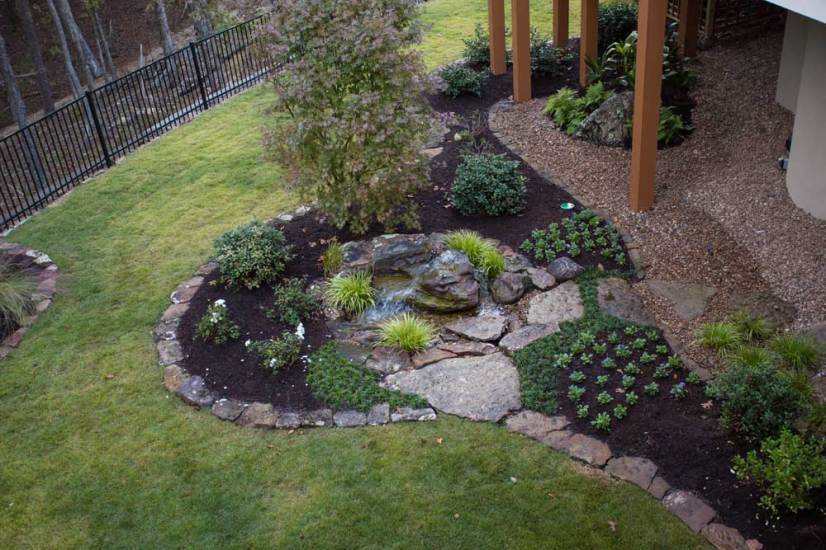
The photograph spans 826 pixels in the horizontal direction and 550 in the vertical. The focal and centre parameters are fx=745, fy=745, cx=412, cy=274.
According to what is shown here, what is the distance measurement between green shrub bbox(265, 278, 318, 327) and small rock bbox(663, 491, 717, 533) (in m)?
3.39

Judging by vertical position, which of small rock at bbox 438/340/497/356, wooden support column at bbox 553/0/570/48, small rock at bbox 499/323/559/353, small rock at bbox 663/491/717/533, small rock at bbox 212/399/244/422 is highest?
wooden support column at bbox 553/0/570/48

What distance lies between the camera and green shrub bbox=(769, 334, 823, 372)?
218 inches

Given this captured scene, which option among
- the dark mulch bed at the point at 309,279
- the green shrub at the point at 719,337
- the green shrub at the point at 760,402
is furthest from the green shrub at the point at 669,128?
the green shrub at the point at 760,402

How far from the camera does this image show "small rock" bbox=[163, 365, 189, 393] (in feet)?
20.0

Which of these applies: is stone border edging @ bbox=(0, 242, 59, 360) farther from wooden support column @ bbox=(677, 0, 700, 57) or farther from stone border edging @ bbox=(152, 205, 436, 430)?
wooden support column @ bbox=(677, 0, 700, 57)

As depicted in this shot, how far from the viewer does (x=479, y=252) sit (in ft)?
23.1

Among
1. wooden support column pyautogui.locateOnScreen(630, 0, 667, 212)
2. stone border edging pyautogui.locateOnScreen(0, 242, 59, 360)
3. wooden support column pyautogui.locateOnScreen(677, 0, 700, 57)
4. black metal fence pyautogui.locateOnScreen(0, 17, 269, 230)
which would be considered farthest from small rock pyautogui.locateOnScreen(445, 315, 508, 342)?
wooden support column pyautogui.locateOnScreen(677, 0, 700, 57)

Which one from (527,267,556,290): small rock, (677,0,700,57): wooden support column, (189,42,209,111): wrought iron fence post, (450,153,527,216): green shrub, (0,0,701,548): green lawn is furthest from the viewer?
(189,42,209,111): wrought iron fence post

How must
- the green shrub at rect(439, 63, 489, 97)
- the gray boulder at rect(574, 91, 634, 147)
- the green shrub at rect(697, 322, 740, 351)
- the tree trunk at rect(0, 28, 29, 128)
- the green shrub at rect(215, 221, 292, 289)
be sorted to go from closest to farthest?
the green shrub at rect(697, 322, 740, 351)
the green shrub at rect(215, 221, 292, 289)
the gray boulder at rect(574, 91, 634, 147)
the green shrub at rect(439, 63, 489, 97)
the tree trunk at rect(0, 28, 29, 128)

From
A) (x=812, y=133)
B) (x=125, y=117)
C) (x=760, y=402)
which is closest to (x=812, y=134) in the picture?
(x=812, y=133)

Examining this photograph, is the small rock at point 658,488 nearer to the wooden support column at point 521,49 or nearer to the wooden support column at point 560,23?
the wooden support column at point 521,49

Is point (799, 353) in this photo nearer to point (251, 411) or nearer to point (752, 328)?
point (752, 328)

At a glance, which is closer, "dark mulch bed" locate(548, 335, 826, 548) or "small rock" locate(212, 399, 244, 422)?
"dark mulch bed" locate(548, 335, 826, 548)

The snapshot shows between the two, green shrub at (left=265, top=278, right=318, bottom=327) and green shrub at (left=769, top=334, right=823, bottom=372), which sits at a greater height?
green shrub at (left=265, top=278, right=318, bottom=327)
